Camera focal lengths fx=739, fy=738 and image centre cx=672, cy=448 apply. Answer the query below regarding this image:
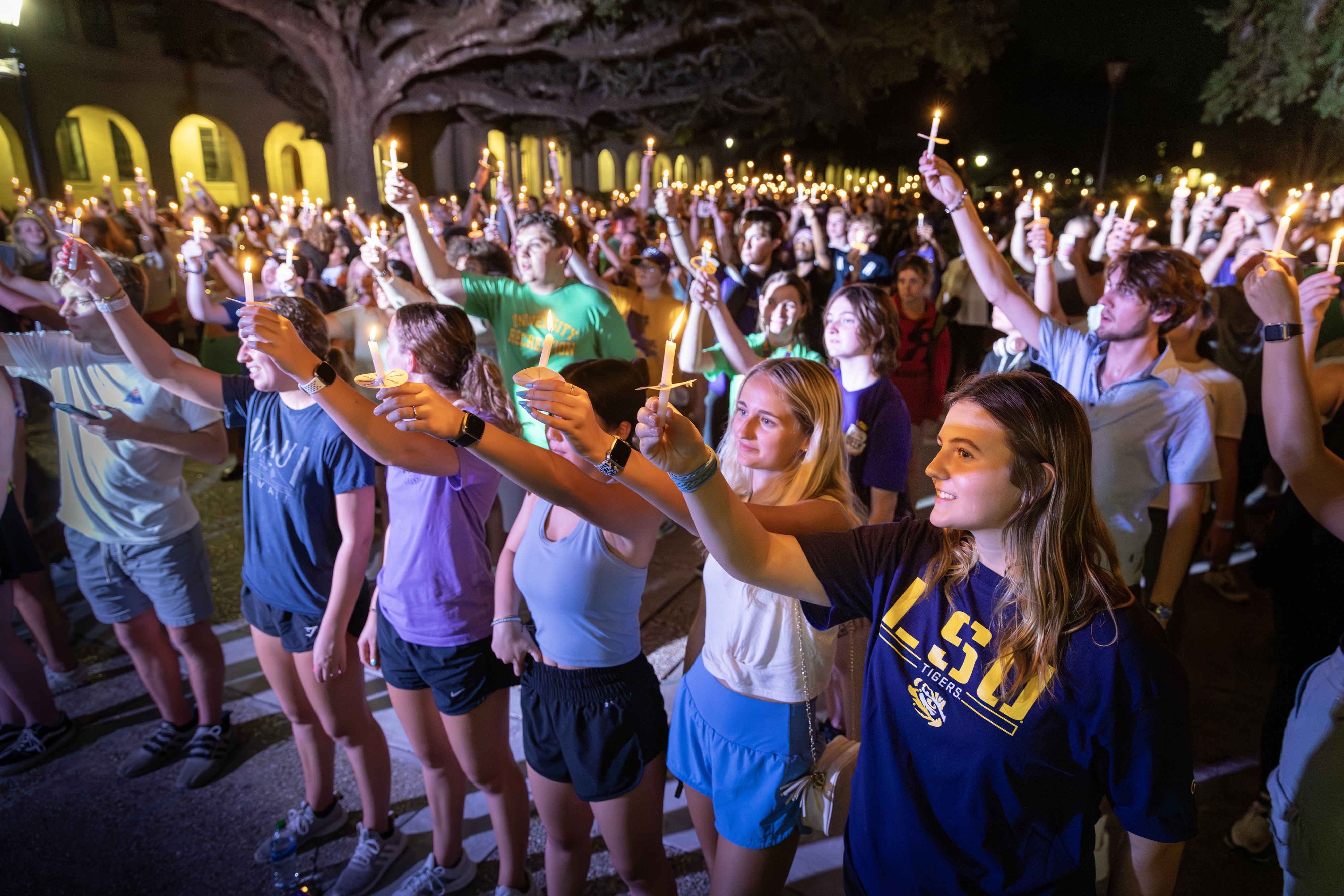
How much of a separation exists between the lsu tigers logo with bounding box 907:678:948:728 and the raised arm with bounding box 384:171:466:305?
2.96 metres

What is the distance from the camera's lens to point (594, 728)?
7.00 ft

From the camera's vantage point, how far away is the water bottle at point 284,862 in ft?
8.90

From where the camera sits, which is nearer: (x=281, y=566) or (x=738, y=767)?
(x=738, y=767)

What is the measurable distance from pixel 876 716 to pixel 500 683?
1.41 metres

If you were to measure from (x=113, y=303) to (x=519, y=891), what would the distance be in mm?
2538

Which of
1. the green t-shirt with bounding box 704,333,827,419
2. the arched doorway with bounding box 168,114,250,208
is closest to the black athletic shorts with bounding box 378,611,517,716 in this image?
the green t-shirt with bounding box 704,333,827,419

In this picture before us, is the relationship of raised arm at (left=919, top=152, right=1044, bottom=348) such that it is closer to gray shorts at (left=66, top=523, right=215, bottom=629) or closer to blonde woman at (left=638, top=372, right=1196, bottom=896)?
blonde woman at (left=638, top=372, right=1196, bottom=896)

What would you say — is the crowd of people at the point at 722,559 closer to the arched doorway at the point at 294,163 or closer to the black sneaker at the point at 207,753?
the black sneaker at the point at 207,753

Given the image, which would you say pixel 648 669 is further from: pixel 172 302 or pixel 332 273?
pixel 172 302

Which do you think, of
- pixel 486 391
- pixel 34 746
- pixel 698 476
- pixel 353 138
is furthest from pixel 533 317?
pixel 353 138

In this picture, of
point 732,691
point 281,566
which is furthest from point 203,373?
point 732,691

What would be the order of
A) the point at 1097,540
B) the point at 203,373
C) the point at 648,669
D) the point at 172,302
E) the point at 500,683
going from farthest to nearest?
the point at 172,302 < the point at 203,373 < the point at 500,683 < the point at 648,669 < the point at 1097,540

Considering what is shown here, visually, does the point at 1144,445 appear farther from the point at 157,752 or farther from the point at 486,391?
the point at 157,752

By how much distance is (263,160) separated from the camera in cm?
2244
